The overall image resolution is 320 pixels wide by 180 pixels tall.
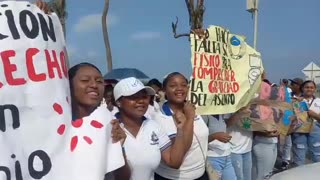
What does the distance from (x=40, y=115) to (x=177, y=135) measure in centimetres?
142

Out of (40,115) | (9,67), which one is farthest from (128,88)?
(9,67)

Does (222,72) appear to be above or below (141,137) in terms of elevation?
above

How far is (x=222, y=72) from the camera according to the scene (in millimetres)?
5172

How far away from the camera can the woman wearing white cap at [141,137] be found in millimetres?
3158

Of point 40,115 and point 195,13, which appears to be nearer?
point 40,115

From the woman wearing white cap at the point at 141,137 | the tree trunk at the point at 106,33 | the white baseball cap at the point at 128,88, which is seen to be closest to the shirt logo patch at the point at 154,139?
the woman wearing white cap at the point at 141,137

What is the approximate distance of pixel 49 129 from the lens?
2.58 m

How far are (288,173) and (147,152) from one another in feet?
4.05

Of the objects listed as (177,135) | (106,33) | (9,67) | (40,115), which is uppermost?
(106,33)

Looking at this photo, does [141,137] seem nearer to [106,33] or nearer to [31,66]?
[31,66]

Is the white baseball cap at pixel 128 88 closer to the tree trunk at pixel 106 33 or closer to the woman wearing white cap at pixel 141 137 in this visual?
the woman wearing white cap at pixel 141 137

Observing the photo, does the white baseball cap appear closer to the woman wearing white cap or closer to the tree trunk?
the woman wearing white cap

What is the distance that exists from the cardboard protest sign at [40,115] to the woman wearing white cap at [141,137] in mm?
360

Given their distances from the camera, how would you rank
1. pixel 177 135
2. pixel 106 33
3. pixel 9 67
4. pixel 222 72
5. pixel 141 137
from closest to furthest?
pixel 9 67
pixel 141 137
pixel 177 135
pixel 222 72
pixel 106 33
